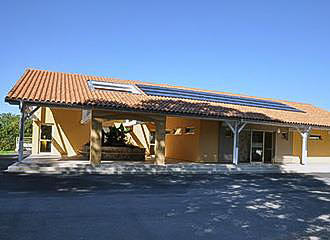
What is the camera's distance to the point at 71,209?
6.54 m

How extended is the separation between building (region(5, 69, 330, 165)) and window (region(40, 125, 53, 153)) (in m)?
0.05

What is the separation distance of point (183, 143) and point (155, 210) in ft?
42.2

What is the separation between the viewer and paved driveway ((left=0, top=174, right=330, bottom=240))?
521cm

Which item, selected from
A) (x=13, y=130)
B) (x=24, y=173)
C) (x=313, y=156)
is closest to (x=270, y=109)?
(x=313, y=156)

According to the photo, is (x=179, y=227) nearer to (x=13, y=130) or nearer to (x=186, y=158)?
(x=186, y=158)

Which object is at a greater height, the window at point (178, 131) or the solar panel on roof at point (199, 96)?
the solar panel on roof at point (199, 96)

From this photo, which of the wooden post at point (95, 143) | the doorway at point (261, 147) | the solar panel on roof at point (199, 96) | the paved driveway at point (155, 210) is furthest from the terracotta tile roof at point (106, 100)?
the paved driveway at point (155, 210)

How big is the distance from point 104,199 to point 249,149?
43.9 ft

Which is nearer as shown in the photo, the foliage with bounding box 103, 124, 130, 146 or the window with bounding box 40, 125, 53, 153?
the foliage with bounding box 103, 124, 130, 146

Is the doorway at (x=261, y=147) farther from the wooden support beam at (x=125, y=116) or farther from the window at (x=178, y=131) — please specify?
the wooden support beam at (x=125, y=116)

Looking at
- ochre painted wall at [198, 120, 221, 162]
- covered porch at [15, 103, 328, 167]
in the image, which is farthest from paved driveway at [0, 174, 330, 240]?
ochre painted wall at [198, 120, 221, 162]

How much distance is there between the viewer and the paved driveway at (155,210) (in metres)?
5.21

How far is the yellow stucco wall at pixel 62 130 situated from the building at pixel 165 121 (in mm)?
55

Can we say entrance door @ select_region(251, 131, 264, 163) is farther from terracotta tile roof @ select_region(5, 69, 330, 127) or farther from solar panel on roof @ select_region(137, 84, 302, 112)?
solar panel on roof @ select_region(137, 84, 302, 112)
